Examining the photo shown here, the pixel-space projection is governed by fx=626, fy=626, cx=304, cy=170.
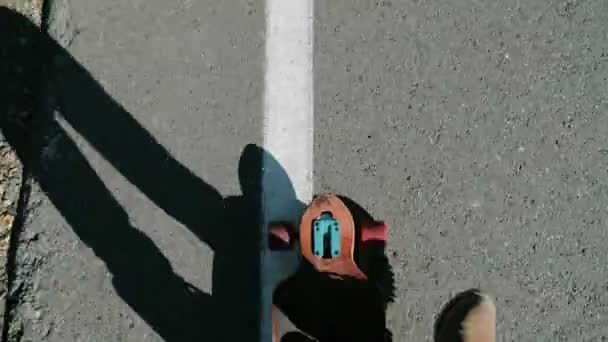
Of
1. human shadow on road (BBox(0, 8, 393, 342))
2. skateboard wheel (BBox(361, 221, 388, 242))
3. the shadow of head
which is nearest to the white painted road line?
human shadow on road (BBox(0, 8, 393, 342))

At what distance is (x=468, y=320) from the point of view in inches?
110

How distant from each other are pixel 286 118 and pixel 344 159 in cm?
34

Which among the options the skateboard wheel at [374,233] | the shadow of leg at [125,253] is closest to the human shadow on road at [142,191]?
the shadow of leg at [125,253]

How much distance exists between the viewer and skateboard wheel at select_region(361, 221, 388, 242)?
2820 millimetres

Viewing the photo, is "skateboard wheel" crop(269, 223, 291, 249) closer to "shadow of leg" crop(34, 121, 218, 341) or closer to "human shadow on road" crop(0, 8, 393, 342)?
"human shadow on road" crop(0, 8, 393, 342)

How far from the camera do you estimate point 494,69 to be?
304cm

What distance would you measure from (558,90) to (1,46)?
2691 millimetres

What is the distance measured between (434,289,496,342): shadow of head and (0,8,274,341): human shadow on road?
0.86 m

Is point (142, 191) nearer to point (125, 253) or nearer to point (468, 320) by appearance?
point (125, 253)

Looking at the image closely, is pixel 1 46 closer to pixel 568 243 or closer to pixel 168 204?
pixel 168 204

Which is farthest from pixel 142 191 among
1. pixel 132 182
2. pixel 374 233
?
pixel 374 233

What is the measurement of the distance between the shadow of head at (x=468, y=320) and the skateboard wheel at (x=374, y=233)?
458mm

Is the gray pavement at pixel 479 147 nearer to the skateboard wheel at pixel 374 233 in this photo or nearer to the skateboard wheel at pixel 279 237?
the skateboard wheel at pixel 374 233

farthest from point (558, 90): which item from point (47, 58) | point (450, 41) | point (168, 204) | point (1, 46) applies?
point (1, 46)
